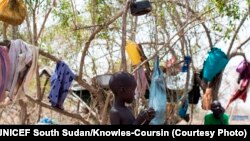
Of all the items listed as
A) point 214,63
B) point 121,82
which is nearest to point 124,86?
point 121,82

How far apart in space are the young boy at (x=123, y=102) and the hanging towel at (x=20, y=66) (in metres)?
1.48

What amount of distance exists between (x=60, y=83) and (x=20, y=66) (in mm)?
650

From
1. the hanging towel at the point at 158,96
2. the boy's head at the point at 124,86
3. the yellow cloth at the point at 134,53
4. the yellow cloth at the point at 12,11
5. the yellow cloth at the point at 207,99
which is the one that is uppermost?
the yellow cloth at the point at 12,11

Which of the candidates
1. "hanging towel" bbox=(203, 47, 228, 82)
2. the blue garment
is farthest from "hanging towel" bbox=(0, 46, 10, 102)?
"hanging towel" bbox=(203, 47, 228, 82)

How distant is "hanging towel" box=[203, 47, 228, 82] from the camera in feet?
18.3

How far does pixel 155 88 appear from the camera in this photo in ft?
15.8

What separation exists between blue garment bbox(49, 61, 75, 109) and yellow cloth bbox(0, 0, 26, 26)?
72cm

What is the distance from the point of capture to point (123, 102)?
2975 millimetres

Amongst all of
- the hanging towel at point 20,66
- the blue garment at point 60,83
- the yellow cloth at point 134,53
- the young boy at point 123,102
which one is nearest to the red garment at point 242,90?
the yellow cloth at point 134,53

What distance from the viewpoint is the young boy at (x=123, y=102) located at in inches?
113

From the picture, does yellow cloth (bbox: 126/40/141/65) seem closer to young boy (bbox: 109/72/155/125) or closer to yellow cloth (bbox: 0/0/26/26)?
yellow cloth (bbox: 0/0/26/26)

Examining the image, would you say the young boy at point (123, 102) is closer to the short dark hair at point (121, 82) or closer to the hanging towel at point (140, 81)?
the short dark hair at point (121, 82)

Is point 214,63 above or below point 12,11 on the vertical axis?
below

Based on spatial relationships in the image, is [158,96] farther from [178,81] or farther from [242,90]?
[178,81]
